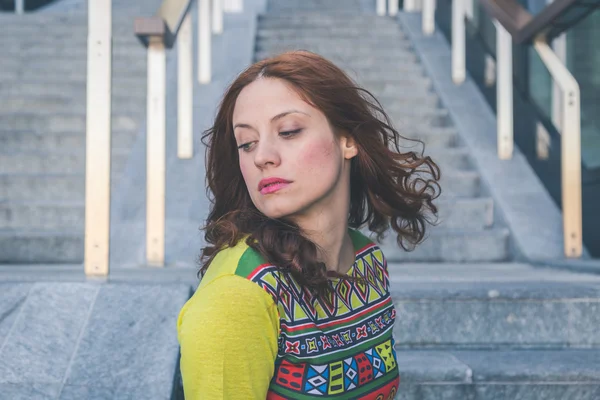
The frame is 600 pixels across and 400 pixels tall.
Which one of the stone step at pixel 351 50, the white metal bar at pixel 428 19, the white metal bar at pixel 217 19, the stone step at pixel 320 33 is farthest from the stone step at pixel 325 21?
the white metal bar at pixel 217 19

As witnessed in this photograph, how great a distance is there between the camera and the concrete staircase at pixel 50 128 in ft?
10.4

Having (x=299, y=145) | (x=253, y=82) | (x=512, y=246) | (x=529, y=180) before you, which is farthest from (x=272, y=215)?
(x=529, y=180)

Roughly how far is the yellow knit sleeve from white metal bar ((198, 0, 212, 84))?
3.86 meters

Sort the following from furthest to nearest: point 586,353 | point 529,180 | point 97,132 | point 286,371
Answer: point 529,180
point 97,132
point 586,353
point 286,371

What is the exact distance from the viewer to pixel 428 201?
1451 mm

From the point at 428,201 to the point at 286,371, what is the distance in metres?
0.62

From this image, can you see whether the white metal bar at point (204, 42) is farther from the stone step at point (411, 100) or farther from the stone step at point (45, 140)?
the stone step at point (411, 100)

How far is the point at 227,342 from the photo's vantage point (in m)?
0.85

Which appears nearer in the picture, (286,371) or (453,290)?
(286,371)

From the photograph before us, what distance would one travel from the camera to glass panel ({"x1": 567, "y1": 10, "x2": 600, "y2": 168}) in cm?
378

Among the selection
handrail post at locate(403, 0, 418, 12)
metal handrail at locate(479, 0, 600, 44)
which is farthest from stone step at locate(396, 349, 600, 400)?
handrail post at locate(403, 0, 418, 12)

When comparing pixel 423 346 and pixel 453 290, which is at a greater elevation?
pixel 453 290

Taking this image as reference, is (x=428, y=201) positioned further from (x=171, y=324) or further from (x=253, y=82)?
(x=171, y=324)

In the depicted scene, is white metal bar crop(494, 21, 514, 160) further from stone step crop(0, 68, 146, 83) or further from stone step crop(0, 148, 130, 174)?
stone step crop(0, 68, 146, 83)
